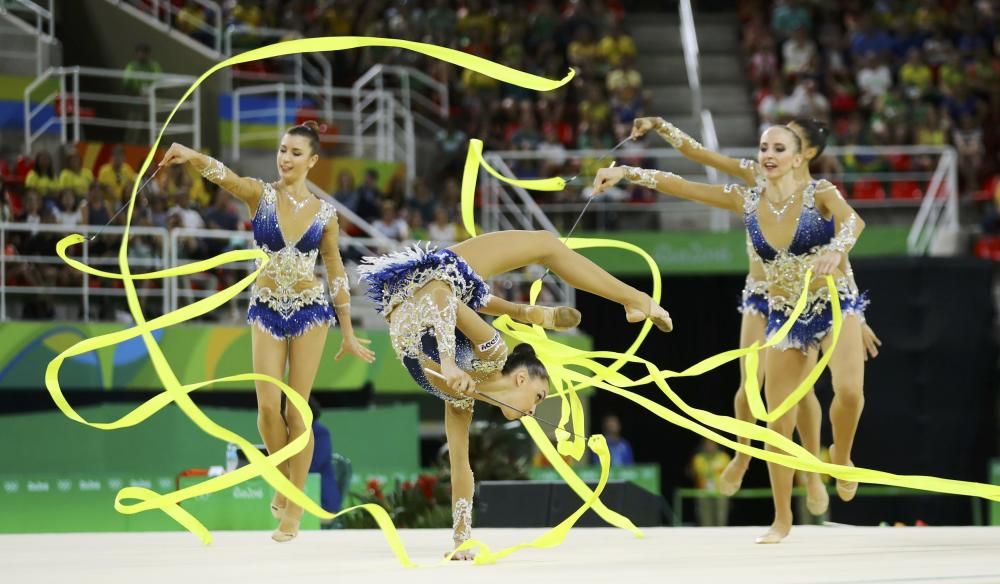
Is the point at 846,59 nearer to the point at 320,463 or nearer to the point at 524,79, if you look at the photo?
the point at 320,463

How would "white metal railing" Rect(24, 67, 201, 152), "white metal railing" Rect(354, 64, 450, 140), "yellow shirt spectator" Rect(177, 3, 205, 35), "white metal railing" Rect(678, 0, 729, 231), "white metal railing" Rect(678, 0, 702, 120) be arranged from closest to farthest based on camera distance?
"white metal railing" Rect(24, 67, 201, 152), "white metal railing" Rect(678, 0, 729, 231), "white metal railing" Rect(354, 64, 450, 140), "yellow shirt spectator" Rect(177, 3, 205, 35), "white metal railing" Rect(678, 0, 702, 120)

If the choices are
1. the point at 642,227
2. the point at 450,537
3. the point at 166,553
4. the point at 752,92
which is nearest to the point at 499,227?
the point at 642,227

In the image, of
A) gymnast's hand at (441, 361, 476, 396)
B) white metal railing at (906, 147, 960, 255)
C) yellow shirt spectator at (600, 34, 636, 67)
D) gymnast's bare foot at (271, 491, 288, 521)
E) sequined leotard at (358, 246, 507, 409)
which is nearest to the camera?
gymnast's hand at (441, 361, 476, 396)

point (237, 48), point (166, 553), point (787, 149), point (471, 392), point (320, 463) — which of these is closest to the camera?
→ point (471, 392)

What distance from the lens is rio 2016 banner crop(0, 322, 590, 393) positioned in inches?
403

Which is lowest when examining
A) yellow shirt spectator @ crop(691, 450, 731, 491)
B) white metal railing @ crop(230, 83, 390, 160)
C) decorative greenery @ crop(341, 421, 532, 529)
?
yellow shirt spectator @ crop(691, 450, 731, 491)

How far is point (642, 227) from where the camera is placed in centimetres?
1447

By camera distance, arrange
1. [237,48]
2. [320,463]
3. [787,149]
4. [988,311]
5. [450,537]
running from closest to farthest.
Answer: [787,149] < [450,537] < [320,463] < [988,311] < [237,48]

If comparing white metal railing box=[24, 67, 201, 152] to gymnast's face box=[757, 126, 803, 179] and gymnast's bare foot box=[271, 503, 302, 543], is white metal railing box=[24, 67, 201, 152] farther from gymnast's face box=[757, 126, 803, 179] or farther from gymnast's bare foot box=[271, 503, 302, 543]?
gymnast's face box=[757, 126, 803, 179]

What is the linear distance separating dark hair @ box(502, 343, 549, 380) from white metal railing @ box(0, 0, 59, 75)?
9.57 meters

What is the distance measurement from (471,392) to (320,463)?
3.47 metres

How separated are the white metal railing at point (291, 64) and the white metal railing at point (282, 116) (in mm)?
163

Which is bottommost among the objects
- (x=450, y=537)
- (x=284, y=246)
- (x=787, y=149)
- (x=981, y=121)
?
(x=450, y=537)

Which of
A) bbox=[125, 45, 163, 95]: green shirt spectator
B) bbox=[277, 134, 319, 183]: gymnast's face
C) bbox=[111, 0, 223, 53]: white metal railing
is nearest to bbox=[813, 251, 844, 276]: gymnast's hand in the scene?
bbox=[277, 134, 319, 183]: gymnast's face
